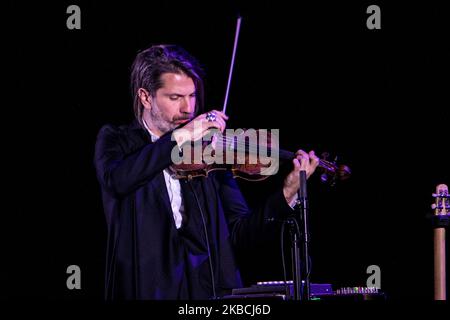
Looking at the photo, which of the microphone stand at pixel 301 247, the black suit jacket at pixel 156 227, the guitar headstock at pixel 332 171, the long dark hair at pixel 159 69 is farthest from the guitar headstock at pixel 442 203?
the long dark hair at pixel 159 69

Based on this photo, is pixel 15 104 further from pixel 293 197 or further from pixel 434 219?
pixel 434 219

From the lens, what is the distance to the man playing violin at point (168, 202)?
2539 millimetres

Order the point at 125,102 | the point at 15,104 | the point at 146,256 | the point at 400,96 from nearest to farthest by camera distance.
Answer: the point at 146,256 < the point at 15,104 < the point at 125,102 < the point at 400,96

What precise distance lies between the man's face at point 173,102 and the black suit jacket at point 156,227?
0.32 ft

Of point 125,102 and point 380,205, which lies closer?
point 125,102

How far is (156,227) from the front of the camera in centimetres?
263

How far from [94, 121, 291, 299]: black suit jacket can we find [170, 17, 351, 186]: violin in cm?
9

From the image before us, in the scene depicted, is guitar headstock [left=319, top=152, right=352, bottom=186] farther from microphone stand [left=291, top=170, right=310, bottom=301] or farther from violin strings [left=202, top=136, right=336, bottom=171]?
microphone stand [left=291, top=170, right=310, bottom=301]

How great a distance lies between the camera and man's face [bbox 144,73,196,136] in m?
2.88

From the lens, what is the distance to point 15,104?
3.05m

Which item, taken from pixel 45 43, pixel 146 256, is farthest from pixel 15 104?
pixel 146 256

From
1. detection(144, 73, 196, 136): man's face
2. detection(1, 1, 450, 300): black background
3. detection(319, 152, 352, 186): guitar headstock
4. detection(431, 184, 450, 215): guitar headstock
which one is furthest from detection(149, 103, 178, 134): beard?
detection(431, 184, 450, 215): guitar headstock

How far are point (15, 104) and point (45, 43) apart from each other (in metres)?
0.31

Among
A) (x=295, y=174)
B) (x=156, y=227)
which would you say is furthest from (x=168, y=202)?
(x=295, y=174)
